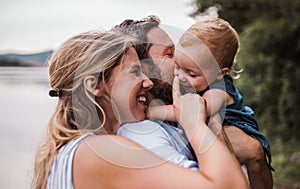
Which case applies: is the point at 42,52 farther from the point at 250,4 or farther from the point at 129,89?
the point at 250,4

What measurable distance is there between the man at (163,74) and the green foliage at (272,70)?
327cm

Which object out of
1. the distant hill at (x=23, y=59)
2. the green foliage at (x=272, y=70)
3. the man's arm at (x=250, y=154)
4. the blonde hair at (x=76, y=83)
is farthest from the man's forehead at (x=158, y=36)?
the green foliage at (x=272, y=70)

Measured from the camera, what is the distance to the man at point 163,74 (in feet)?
3.93

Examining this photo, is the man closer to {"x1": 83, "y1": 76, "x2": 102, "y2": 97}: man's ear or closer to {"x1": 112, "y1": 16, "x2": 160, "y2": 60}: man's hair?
{"x1": 112, "y1": 16, "x2": 160, "y2": 60}: man's hair

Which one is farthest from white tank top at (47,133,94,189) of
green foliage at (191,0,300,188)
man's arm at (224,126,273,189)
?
green foliage at (191,0,300,188)

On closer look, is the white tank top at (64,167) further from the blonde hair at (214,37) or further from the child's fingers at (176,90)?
the blonde hair at (214,37)

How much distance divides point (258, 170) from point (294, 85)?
3527mm

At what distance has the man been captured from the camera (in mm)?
1197

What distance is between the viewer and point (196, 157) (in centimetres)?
107

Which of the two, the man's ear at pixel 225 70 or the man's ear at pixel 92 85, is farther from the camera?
the man's ear at pixel 225 70

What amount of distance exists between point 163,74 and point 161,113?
0.34 ft

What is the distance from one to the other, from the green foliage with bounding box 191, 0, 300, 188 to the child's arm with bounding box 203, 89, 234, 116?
10.7 feet

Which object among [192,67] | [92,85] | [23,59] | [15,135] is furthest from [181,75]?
[15,135]

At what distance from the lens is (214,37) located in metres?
1.26
